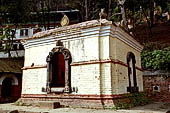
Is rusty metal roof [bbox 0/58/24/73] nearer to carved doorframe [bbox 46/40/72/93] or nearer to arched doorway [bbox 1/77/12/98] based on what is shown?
arched doorway [bbox 1/77/12/98]

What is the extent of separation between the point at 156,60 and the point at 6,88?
12.5 meters

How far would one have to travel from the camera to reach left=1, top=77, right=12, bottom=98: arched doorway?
1556 cm

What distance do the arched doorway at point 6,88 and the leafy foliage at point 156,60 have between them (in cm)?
1128

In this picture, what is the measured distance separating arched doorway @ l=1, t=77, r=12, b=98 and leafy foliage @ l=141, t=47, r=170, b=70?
1128cm

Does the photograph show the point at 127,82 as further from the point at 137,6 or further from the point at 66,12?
the point at 66,12

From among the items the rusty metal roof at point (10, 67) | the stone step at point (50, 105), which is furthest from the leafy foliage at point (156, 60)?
the rusty metal roof at point (10, 67)

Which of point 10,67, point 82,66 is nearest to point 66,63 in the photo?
point 82,66

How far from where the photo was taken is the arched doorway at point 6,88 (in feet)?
51.1

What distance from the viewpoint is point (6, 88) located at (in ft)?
52.3

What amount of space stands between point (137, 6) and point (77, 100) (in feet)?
62.4

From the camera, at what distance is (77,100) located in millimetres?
7945

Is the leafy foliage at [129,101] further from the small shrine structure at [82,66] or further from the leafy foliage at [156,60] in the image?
the leafy foliage at [156,60]

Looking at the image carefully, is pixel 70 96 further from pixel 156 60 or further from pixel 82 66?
pixel 156 60

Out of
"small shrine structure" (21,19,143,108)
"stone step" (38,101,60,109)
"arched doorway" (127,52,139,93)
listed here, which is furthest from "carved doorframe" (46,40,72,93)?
"arched doorway" (127,52,139,93)
